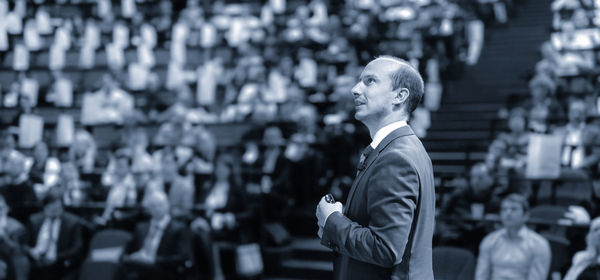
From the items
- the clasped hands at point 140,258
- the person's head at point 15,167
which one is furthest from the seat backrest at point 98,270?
the person's head at point 15,167

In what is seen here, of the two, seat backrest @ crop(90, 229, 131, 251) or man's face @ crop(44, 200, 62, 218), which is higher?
man's face @ crop(44, 200, 62, 218)

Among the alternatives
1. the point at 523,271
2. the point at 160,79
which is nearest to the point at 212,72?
the point at 160,79

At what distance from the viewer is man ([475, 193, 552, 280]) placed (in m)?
4.57

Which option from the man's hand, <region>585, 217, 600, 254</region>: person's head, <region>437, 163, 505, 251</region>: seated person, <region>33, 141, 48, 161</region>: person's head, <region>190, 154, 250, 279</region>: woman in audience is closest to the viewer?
the man's hand

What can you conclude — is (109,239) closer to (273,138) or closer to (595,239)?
(273,138)

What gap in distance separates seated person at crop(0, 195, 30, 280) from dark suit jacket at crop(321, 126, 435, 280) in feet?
15.1

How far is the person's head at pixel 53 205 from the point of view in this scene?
20.0 ft

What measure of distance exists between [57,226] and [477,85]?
20.1 ft

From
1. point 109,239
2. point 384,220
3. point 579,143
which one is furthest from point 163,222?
point 384,220

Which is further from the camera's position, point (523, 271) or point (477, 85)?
point (477, 85)

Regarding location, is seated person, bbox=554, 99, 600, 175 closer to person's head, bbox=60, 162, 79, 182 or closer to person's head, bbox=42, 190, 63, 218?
person's head, bbox=42, 190, 63, 218

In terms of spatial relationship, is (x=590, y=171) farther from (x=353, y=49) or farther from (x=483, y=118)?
(x=353, y=49)

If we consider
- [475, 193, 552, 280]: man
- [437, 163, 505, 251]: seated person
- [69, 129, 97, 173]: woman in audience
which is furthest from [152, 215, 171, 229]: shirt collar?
[475, 193, 552, 280]: man

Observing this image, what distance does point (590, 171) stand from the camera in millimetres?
6180
